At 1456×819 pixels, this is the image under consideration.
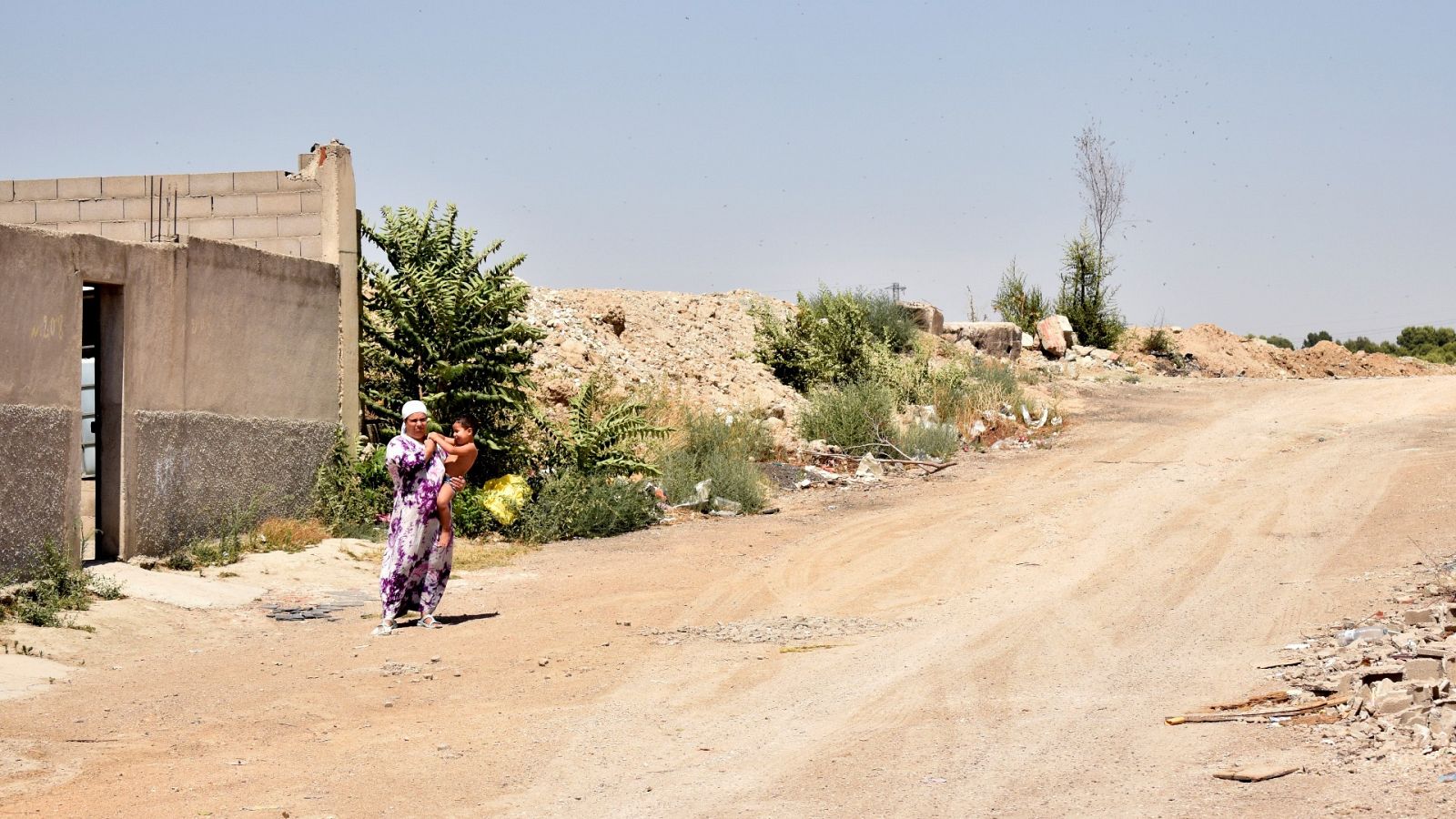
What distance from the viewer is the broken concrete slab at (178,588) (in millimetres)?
10719

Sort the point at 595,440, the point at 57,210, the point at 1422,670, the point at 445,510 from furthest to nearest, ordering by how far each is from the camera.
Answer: the point at 595,440
the point at 57,210
the point at 445,510
the point at 1422,670

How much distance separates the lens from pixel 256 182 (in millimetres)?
14391

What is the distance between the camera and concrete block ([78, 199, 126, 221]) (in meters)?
14.5

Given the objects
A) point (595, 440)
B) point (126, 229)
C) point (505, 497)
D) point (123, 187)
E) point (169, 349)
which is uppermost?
point (123, 187)

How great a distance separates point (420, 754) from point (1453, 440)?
1679 centimetres

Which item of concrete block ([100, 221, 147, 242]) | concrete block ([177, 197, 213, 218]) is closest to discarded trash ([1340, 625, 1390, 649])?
concrete block ([177, 197, 213, 218])

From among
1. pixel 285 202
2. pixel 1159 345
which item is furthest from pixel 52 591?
pixel 1159 345

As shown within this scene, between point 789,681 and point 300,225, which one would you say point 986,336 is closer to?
point 300,225

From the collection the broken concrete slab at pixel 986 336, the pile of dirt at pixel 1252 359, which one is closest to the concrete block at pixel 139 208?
the broken concrete slab at pixel 986 336

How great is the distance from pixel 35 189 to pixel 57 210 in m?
0.33

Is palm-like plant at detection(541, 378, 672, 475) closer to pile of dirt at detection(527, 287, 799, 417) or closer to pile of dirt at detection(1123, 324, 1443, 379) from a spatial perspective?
pile of dirt at detection(527, 287, 799, 417)

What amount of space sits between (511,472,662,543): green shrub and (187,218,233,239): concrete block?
4.15m

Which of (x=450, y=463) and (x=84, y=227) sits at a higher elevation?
(x=84, y=227)

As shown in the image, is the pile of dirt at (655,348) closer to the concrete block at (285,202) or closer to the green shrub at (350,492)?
the green shrub at (350,492)
